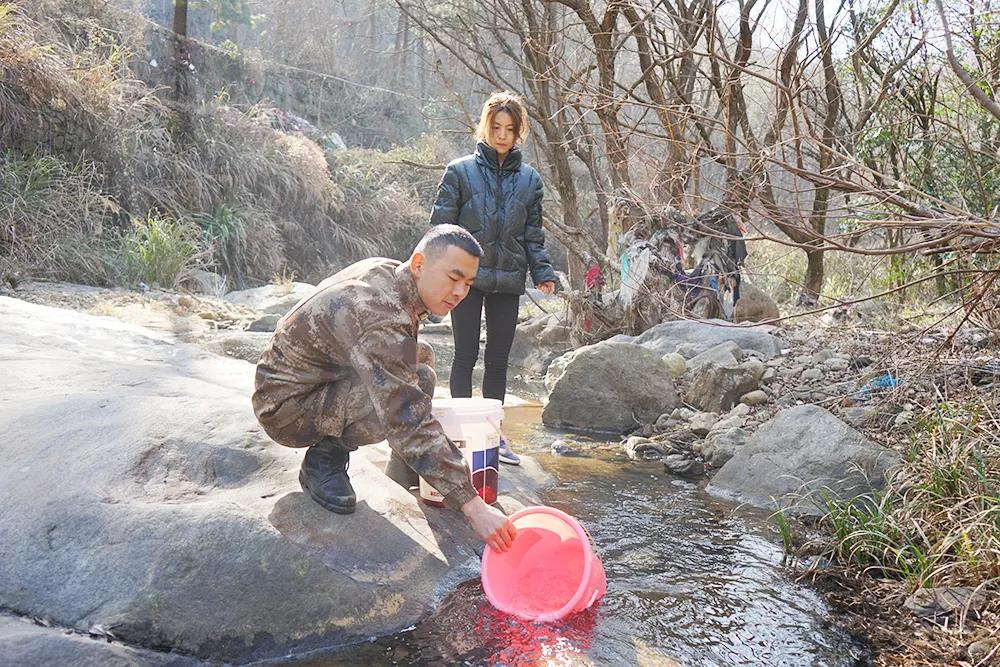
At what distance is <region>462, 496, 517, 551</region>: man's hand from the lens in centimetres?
264

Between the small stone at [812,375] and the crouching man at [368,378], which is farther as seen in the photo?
the small stone at [812,375]

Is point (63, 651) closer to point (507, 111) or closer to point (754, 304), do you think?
point (507, 111)

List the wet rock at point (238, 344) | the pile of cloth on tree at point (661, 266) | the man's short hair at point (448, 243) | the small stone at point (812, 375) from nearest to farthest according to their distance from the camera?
the man's short hair at point (448, 243)
the small stone at point (812, 375)
the wet rock at point (238, 344)
the pile of cloth on tree at point (661, 266)

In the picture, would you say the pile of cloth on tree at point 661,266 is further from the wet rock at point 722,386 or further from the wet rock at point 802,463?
the wet rock at point 802,463

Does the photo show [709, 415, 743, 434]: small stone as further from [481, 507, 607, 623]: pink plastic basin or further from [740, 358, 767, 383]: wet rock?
[481, 507, 607, 623]: pink plastic basin

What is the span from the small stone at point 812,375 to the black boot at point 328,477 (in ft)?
12.7

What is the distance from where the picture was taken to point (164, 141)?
505 inches

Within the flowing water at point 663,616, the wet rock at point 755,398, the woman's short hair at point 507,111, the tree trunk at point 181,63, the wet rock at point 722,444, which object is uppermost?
the tree trunk at point 181,63

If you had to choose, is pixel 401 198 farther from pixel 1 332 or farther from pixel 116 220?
pixel 1 332

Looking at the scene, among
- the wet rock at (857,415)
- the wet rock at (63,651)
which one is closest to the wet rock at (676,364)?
the wet rock at (857,415)

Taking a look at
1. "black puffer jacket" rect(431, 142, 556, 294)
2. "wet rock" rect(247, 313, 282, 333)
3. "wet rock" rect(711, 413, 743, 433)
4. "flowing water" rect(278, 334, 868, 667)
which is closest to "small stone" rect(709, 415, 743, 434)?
"wet rock" rect(711, 413, 743, 433)

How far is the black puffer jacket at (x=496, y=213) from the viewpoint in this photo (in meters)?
4.27

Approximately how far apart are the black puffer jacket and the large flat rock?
4.13 feet

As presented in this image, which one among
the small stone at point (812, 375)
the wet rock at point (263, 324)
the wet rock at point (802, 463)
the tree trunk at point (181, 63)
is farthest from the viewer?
the tree trunk at point (181, 63)
